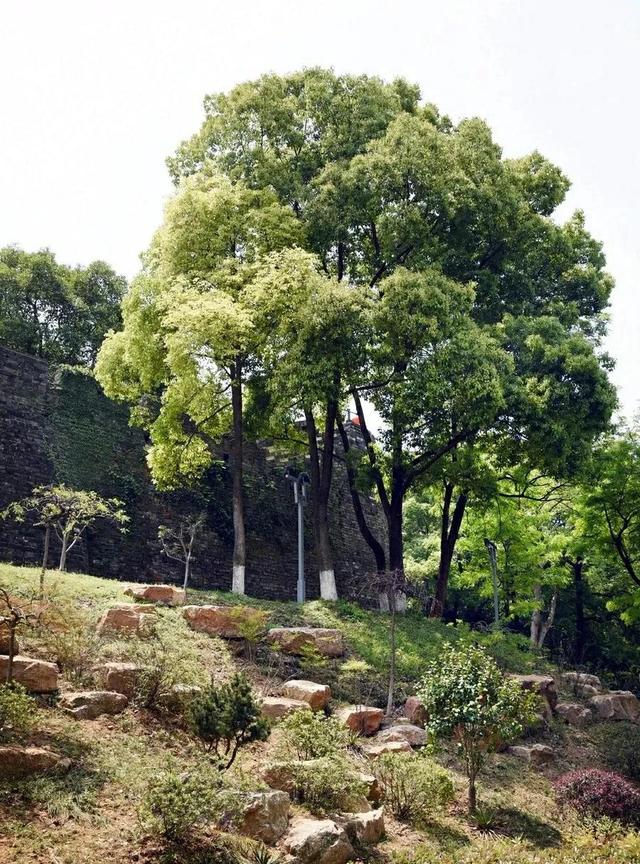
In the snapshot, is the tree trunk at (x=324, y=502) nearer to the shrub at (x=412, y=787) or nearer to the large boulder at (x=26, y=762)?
the shrub at (x=412, y=787)

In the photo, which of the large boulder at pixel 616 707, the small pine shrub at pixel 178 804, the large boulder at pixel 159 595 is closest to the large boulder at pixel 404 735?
the large boulder at pixel 159 595

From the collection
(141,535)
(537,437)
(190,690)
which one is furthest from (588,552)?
(190,690)

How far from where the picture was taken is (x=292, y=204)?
1773 centimetres

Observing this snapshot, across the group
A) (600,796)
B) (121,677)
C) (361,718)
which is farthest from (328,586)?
(121,677)

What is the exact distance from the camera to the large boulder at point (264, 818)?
6.33 metres

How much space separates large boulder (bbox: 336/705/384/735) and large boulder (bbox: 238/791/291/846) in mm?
3494

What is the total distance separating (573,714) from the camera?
13539 millimetres

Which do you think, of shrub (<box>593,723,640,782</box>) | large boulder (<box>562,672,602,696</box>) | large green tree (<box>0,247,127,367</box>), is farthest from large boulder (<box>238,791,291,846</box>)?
large green tree (<box>0,247,127,367</box>)

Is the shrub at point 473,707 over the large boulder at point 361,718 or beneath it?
over

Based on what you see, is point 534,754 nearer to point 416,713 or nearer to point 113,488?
point 416,713

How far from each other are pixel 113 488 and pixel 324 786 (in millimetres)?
12518

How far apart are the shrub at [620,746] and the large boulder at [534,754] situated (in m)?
1.16

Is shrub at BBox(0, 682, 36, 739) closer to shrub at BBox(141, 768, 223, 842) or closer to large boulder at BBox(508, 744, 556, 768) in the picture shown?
shrub at BBox(141, 768, 223, 842)

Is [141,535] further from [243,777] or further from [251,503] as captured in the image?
[243,777]
